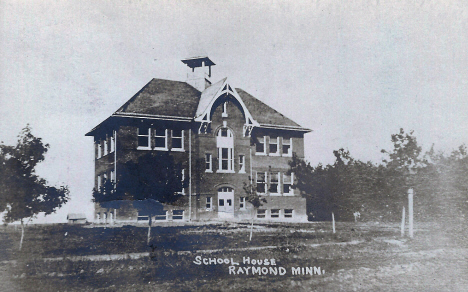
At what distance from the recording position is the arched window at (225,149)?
9.57 m

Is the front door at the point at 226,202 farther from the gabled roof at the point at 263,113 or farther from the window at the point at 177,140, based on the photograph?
the gabled roof at the point at 263,113

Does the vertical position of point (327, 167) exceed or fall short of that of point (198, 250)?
it exceeds it

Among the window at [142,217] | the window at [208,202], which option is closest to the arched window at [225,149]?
the window at [208,202]

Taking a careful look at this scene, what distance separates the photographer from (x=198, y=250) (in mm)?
8406

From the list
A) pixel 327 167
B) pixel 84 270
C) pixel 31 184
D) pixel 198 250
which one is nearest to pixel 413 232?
pixel 327 167

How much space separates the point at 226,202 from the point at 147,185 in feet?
Answer: 6.72

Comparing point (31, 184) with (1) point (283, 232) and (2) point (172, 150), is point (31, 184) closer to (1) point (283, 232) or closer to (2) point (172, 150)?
(2) point (172, 150)

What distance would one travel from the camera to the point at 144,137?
372 inches

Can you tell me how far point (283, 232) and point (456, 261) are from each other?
434cm

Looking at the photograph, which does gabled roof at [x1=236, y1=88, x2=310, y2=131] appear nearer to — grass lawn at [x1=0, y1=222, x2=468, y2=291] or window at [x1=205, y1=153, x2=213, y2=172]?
window at [x1=205, y1=153, x2=213, y2=172]

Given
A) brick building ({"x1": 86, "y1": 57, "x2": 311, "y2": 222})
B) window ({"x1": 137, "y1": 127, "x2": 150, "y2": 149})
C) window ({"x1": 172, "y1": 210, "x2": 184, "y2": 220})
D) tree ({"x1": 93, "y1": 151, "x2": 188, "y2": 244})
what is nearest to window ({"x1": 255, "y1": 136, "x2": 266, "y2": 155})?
brick building ({"x1": 86, "y1": 57, "x2": 311, "y2": 222})

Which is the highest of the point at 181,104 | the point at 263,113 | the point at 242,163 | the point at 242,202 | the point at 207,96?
the point at 207,96

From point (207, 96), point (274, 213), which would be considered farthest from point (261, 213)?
point (207, 96)

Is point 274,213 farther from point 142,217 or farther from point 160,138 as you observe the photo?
point 160,138
